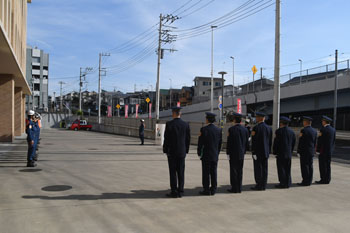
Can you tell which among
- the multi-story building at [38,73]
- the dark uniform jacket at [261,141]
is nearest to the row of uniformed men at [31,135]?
the dark uniform jacket at [261,141]

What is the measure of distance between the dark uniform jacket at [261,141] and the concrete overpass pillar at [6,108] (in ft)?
58.4

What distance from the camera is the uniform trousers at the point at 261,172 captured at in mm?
6953

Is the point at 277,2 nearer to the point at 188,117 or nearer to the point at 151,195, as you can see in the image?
the point at 151,195

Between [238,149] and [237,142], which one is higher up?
[237,142]

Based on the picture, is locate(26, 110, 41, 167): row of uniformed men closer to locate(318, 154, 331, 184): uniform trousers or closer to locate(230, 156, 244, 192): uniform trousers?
locate(230, 156, 244, 192): uniform trousers

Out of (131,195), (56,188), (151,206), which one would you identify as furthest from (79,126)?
(151,206)

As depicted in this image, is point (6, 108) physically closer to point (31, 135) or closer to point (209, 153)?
point (31, 135)

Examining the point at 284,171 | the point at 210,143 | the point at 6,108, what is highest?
the point at 6,108

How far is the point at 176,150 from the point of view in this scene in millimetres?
6148

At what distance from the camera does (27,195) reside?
19.8 ft

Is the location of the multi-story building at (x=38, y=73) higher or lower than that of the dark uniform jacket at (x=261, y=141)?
higher

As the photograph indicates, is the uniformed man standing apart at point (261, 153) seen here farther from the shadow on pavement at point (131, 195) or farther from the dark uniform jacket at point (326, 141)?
the dark uniform jacket at point (326, 141)

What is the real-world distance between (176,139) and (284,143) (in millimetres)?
3000

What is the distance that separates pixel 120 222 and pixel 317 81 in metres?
29.0
